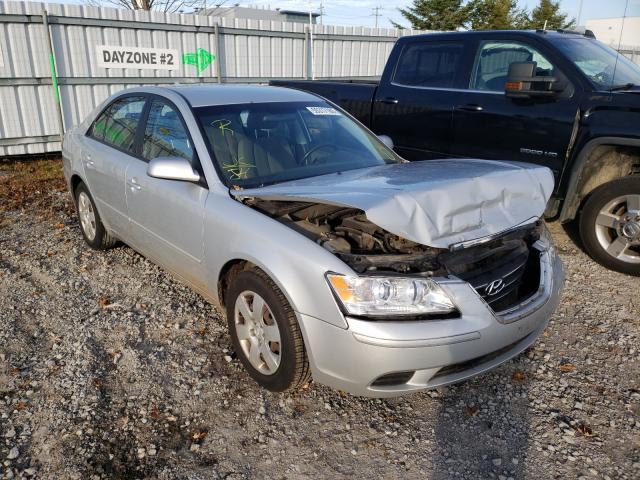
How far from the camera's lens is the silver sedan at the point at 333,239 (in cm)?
242

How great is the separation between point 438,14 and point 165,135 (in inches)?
1208

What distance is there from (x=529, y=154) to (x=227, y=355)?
11.2 ft

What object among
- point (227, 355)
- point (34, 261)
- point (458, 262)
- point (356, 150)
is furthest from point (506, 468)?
point (34, 261)

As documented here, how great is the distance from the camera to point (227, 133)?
3498 mm

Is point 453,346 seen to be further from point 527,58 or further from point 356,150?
point 527,58

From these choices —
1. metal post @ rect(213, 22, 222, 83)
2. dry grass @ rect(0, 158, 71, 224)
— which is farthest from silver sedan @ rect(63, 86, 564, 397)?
metal post @ rect(213, 22, 222, 83)

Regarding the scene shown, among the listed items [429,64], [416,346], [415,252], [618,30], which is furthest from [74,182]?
[618,30]

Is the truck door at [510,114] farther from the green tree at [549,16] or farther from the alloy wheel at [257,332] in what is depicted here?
the green tree at [549,16]

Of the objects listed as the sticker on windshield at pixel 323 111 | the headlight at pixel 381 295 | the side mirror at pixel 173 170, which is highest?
the sticker on windshield at pixel 323 111

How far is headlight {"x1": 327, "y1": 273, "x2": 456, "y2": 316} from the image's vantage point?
94.7 inches

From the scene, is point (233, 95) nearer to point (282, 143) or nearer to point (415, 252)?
point (282, 143)

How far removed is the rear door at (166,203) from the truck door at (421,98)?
9.61ft

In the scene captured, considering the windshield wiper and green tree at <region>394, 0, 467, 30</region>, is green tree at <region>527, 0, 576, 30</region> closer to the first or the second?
green tree at <region>394, 0, 467, 30</region>

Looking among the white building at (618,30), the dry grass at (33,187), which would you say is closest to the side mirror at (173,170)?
the dry grass at (33,187)
